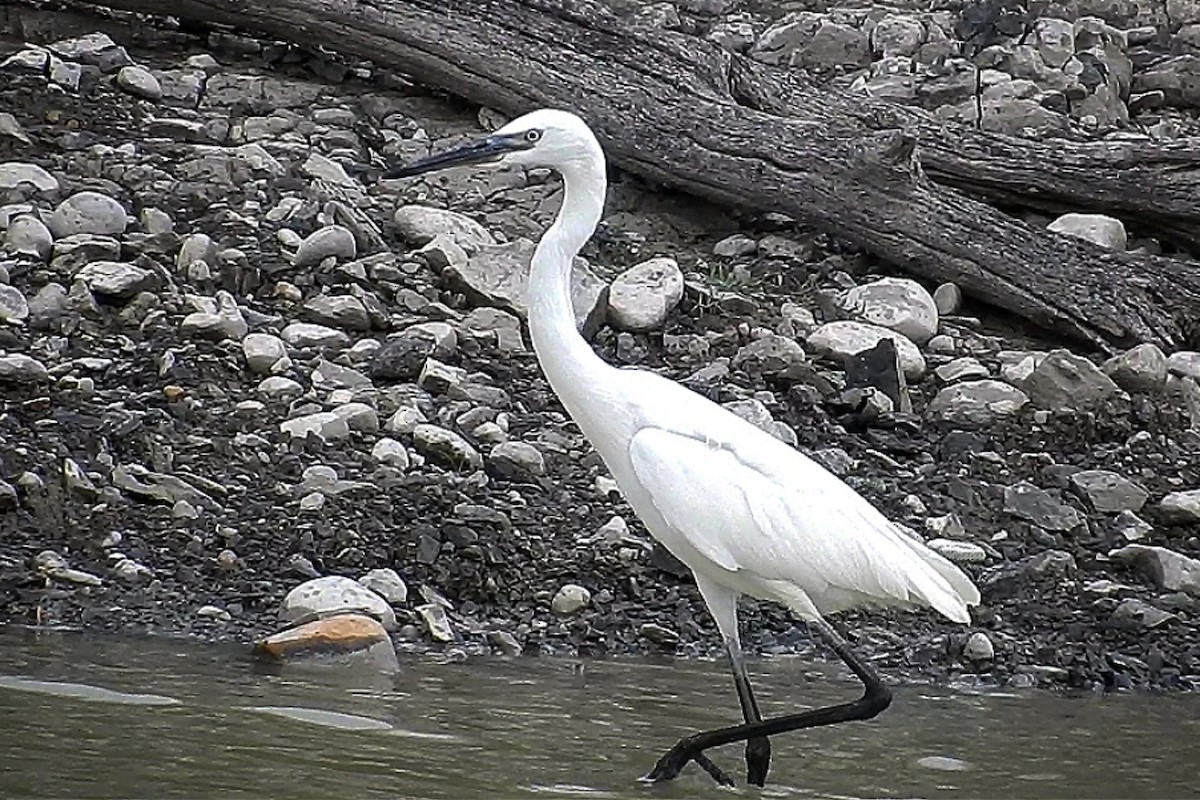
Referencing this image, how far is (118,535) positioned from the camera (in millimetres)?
7387

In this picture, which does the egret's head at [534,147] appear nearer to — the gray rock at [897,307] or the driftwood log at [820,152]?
the gray rock at [897,307]

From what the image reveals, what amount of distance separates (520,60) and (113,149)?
2.18 m

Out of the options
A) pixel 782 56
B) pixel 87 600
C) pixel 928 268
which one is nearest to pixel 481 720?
pixel 87 600

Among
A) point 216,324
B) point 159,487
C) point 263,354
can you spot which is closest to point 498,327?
point 263,354

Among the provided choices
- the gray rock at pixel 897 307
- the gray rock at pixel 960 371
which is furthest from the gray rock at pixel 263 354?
the gray rock at pixel 960 371

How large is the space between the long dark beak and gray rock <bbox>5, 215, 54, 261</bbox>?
3709 millimetres

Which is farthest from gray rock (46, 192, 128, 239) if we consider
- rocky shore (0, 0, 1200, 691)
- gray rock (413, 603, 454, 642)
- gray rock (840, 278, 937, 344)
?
gray rock (840, 278, 937, 344)

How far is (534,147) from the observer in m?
5.94

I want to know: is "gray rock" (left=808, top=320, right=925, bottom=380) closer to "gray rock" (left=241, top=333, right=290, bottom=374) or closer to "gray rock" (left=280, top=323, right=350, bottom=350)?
"gray rock" (left=280, top=323, right=350, bottom=350)

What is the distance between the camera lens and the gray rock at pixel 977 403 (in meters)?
8.81

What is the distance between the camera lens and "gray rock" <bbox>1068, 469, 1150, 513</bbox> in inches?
324

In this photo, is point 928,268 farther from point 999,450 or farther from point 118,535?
point 118,535

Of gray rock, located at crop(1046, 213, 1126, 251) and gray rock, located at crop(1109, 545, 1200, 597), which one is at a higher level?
gray rock, located at crop(1046, 213, 1126, 251)

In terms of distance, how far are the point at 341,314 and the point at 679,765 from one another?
400 centimetres
